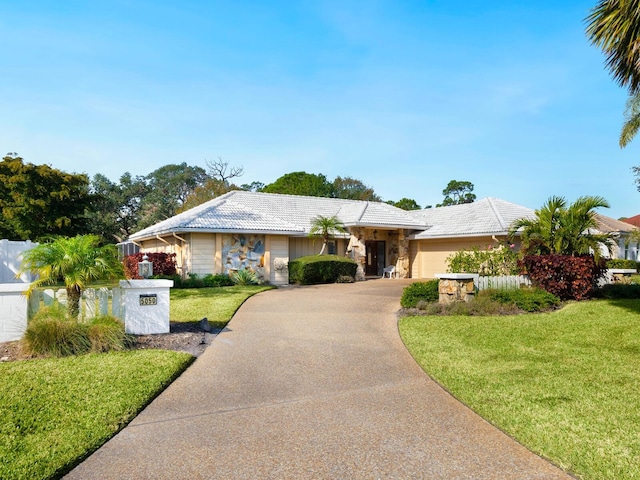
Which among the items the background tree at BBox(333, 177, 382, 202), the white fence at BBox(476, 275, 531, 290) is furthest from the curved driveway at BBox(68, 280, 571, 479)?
the background tree at BBox(333, 177, 382, 202)

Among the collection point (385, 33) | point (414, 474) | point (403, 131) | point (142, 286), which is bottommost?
point (414, 474)

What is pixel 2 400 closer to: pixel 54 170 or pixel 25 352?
pixel 25 352

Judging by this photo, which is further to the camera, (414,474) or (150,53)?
(150,53)

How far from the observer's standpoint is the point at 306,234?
22.7 m

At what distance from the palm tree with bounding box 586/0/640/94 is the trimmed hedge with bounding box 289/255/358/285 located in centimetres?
1351

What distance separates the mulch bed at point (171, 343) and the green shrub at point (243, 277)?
10.1 meters

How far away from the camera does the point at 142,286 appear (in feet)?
28.8

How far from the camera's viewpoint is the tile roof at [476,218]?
22.8m

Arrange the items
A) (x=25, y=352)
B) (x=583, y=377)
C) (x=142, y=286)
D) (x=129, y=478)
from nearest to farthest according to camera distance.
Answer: (x=129, y=478) → (x=583, y=377) → (x=25, y=352) → (x=142, y=286)

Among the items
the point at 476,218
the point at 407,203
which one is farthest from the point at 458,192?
the point at 476,218

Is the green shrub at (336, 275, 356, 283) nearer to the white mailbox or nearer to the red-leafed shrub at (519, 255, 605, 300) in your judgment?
the red-leafed shrub at (519, 255, 605, 300)

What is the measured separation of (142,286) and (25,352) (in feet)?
6.99

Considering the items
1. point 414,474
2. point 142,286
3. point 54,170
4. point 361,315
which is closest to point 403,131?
point 361,315

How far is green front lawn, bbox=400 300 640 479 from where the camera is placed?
450 cm
